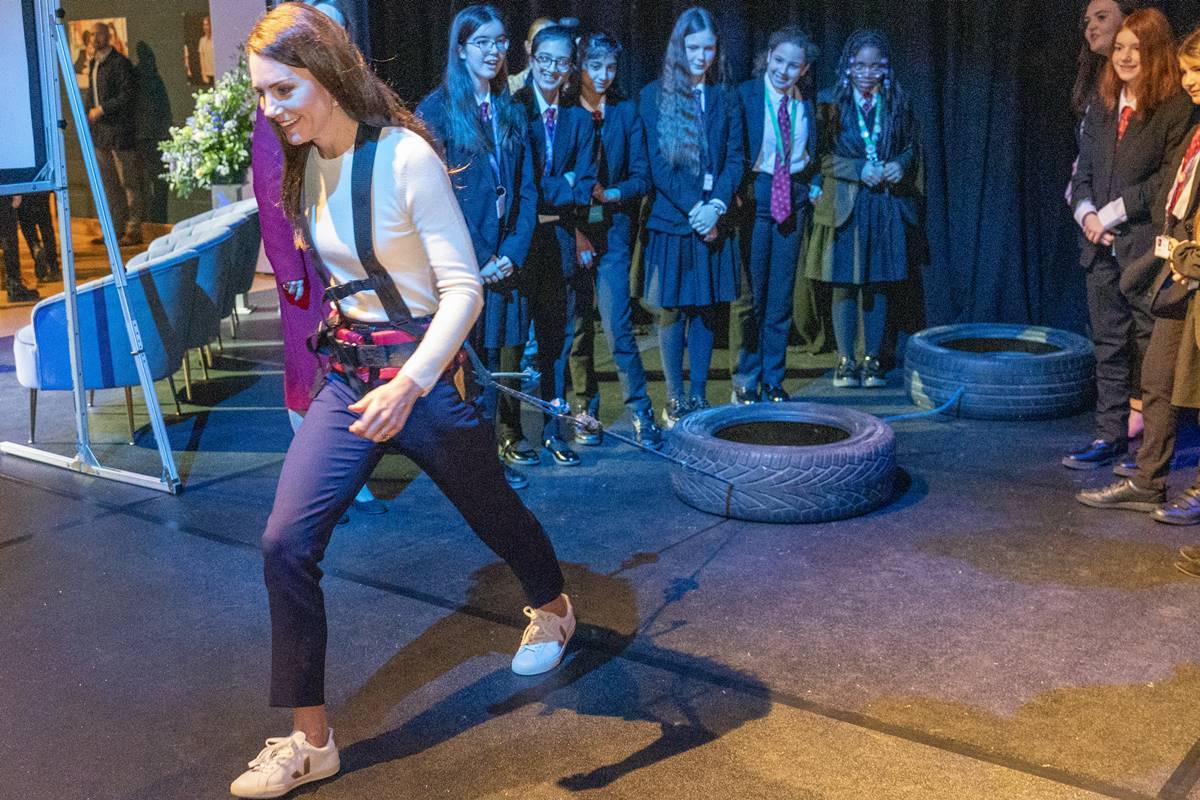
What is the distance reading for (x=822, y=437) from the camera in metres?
4.98

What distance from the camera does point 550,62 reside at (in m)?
5.09

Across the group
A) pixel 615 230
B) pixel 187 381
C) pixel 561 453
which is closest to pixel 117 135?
pixel 187 381

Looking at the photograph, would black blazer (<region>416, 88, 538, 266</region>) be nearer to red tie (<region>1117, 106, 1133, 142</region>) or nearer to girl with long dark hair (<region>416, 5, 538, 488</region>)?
girl with long dark hair (<region>416, 5, 538, 488</region>)

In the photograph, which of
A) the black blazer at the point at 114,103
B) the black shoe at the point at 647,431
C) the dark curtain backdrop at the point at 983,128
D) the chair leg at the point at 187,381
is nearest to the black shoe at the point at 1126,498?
the black shoe at the point at 647,431

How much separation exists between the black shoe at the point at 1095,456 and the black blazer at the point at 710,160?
187cm

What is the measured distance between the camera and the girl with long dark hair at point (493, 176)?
4.77m

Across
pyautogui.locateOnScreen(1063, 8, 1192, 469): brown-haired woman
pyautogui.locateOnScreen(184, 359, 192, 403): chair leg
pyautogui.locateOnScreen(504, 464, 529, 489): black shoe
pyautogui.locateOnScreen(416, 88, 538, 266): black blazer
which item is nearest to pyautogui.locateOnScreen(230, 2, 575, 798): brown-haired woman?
pyautogui.locateOnScreen(416, 88, 538, 266): black blazer

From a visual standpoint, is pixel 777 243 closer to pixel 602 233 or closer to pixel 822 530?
pixel 602 233

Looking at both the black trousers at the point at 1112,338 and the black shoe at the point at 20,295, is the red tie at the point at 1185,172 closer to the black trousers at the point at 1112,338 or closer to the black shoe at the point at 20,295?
the black trousers at the point at 1112,338

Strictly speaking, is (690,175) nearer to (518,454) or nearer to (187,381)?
(518,454)

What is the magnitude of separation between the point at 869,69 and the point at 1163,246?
2188 millimetres

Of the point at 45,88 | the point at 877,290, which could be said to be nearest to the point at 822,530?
the point at 877,290

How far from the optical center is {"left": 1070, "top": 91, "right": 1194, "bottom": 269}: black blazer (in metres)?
4.77

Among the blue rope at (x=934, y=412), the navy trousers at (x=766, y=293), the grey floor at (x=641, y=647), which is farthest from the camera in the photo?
the navy trousers at (x=766, y=293)
